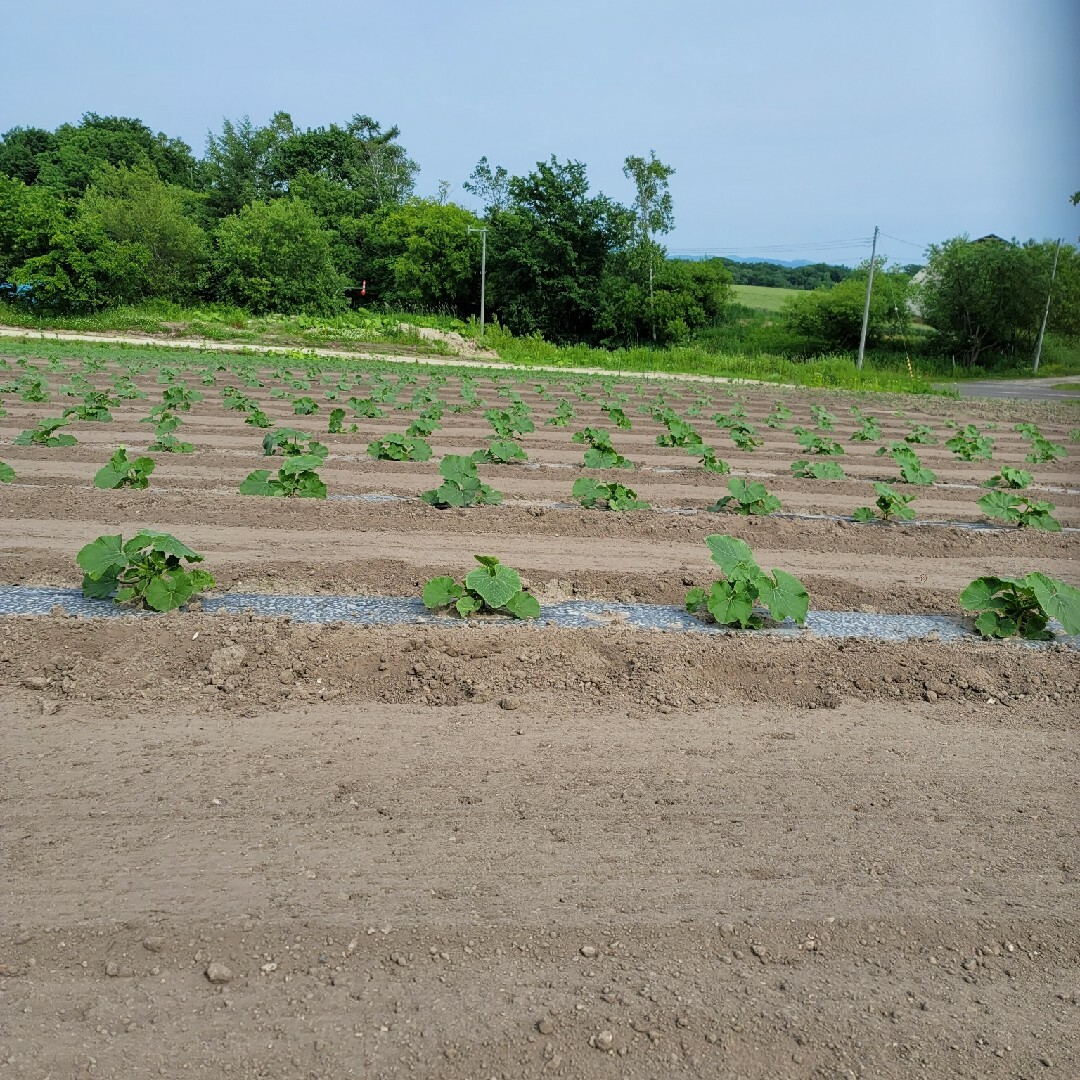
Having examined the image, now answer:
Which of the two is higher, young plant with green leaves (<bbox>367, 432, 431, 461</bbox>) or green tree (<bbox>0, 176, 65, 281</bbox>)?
green tree (<bbox>0, 176, 65, 281</bbox>)

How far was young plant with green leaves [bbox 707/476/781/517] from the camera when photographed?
317 inches

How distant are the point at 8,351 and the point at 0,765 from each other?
82.1ft

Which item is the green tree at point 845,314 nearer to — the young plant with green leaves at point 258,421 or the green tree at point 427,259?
the green tree at point 427,259

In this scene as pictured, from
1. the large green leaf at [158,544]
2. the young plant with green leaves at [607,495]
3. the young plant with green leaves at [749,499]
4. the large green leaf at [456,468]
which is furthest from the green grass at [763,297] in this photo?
the large green leaf at [158,544]

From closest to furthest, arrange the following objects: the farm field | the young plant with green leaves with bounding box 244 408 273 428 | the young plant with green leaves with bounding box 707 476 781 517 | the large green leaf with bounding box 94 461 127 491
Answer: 1. the farm field
2. the large green leaf with bounding box 94 461 127 491
3. the young plant with green leaves with bounding box 707 476 781 517
4. the young plant with green leaves with bounding box 244 408 273 428

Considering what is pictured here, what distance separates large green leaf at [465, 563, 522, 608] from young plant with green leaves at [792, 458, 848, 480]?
6.06 m

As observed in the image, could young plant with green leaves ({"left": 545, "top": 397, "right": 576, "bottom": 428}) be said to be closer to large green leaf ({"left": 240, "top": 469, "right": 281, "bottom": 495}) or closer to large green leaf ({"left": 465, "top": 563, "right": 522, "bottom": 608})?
large green leaf ({"left": 240, "top": 469, "right": 281, "bottom": 495})

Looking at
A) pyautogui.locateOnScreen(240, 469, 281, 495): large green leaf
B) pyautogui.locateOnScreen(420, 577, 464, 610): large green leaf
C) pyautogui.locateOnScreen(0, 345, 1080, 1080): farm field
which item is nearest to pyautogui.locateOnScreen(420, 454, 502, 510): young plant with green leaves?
pyautogui.locateOnScreen(0, 345, 1080, 1080): farm field

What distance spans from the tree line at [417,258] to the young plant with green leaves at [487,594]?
120ft

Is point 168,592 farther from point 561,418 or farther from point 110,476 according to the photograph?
point 561,418

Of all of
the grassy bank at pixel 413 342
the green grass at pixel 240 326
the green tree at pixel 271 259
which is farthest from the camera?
the green tree at pixel 271 259

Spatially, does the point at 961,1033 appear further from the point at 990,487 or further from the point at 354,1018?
the point at 990,487

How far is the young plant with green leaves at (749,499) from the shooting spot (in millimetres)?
8055

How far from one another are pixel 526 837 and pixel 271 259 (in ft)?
144
